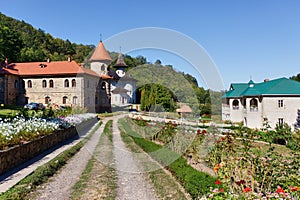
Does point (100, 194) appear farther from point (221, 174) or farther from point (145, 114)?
point (145, 114)

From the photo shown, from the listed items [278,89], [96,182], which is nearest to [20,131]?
[96,182]

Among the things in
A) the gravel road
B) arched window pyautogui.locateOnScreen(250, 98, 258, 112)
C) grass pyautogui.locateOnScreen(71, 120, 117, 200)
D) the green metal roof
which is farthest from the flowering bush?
the green metal roof

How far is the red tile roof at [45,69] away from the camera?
31033mm

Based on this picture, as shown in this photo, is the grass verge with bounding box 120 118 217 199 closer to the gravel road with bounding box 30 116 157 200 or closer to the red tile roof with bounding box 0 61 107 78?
the gravel road with bounding box 30 116 157 200

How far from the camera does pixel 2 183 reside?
5301mm

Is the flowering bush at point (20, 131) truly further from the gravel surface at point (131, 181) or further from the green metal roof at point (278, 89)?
the green metal roof at point (278, 89)

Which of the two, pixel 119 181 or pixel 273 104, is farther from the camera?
pixel 273 104

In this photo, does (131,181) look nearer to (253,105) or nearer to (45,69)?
(253,105)

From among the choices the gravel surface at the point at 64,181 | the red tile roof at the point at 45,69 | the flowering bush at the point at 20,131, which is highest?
the red tile roof at the point at 45,69

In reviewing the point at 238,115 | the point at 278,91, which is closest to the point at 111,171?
the point at 278,91

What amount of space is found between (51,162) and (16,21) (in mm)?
88733

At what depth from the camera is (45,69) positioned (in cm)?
3216

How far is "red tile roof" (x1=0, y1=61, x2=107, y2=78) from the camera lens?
31.0 metres

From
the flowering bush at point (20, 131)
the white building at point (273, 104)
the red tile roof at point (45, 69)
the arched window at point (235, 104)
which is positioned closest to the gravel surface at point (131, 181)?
the flowering bush at point (20, 131)
